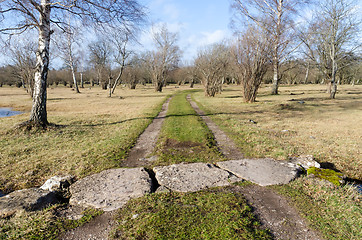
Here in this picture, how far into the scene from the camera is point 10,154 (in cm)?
585

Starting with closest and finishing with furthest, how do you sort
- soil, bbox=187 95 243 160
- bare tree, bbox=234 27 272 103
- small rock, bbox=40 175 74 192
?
small rock, bbox=40 175 74 192, soil, bbox=187 95 243 160, bare tree, bbox=234 27 272 103

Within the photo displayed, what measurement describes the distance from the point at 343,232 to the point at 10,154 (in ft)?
26.4

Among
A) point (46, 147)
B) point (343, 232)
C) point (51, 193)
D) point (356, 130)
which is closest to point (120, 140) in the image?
point (46, 147)

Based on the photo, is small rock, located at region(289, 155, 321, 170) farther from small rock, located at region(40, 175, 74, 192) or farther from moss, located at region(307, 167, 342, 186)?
small rock, located at region(40, 175, 74, 192)

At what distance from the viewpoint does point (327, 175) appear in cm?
433

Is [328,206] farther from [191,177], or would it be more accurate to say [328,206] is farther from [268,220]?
[191,177]

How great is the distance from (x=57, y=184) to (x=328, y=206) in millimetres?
5097

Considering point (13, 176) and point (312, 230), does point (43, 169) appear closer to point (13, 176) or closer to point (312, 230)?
point (13, 176)

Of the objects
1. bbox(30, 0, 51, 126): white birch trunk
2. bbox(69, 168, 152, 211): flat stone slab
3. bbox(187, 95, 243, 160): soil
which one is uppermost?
bbox(30, 0, 51, 126): white birch trunk

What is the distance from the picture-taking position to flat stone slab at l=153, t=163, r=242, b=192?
396 centimetres

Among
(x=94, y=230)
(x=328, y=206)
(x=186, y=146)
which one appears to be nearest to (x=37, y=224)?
(x=94, y=230)

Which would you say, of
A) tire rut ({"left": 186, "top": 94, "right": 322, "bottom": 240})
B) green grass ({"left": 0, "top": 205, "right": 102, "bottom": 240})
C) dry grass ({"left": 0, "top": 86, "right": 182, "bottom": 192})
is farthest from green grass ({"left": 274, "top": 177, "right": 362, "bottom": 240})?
dry grass ({"left": 0, "top": 86, "right": 182, "bottom": 192})

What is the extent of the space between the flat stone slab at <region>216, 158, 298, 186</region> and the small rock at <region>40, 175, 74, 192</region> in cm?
348

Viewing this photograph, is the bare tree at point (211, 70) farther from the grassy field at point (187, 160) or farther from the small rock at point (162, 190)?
the small rock at point (162, 190)
